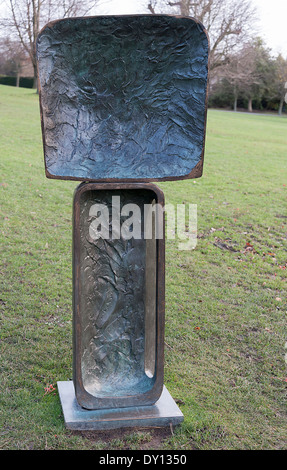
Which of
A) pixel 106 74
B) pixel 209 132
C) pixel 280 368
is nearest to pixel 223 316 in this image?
pixel 280 368

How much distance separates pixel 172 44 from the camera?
2982 mm

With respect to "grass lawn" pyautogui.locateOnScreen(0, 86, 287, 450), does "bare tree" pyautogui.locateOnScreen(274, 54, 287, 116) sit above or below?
above

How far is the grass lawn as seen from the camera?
3.19m

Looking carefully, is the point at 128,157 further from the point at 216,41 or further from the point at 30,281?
the point at 216,41

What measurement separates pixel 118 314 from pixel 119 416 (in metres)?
0.64

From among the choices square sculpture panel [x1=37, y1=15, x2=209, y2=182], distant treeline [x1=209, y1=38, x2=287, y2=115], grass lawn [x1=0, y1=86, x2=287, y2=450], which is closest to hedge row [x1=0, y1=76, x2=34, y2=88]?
distant treeline [x1=209, y1=38, x2=287, y2=115]

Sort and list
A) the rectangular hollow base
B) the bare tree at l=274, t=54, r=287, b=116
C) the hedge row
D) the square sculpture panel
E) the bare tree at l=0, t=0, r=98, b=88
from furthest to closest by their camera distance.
→ the bare tree at l=274, t=54, r=287, b=116, the hedge row, the bare tree at l=0, t=0, r=98, b=88, the rectangular hollow base, the square sculpture panel

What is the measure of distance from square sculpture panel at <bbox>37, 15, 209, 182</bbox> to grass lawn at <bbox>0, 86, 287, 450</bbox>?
1600 mm

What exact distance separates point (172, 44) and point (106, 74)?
0.43 m

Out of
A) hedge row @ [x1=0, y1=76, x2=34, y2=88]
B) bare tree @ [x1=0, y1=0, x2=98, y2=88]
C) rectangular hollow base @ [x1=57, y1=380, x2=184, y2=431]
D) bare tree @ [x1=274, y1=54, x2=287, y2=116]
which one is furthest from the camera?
bare tree @ [x1=274, y1=54, x2=287, y2=116]

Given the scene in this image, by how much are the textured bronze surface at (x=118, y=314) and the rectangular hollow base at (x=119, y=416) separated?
0.07 metres

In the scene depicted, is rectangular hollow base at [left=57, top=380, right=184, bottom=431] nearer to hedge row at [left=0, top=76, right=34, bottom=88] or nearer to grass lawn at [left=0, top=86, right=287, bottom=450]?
grass lawn at [left=0, top=86, right=287, bottom=450]

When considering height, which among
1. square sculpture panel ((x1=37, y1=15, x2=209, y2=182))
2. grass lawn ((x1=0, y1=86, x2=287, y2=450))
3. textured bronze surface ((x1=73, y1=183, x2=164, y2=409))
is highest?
square sculpture panel ((x1=37, y1=15, x2=209, y2=182))

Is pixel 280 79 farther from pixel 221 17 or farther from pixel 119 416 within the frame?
pixel 119 416
